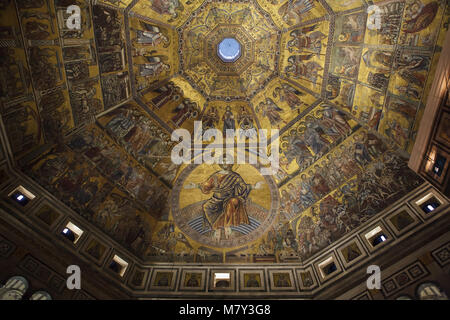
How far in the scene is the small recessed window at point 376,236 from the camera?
32.1 ft

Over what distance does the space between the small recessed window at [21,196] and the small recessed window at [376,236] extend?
11133 mm

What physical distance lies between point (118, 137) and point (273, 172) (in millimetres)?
6870

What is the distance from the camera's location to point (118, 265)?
A: 1109 centimetres

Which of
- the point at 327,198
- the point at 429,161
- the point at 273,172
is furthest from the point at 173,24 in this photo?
the point at 429,161

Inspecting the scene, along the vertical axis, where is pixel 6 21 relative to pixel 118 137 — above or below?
below

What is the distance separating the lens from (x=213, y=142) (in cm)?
1412

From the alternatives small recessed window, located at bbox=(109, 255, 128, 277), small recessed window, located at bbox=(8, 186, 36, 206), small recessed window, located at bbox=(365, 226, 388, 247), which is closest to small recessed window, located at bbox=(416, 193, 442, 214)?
small recessed window, located at bbox=(365, 226, 388, 247)

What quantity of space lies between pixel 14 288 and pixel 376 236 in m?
10.9

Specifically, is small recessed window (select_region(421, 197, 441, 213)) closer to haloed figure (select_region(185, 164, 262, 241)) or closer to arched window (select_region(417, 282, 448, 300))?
arched window (select_region(417, 282, 448, 300))
